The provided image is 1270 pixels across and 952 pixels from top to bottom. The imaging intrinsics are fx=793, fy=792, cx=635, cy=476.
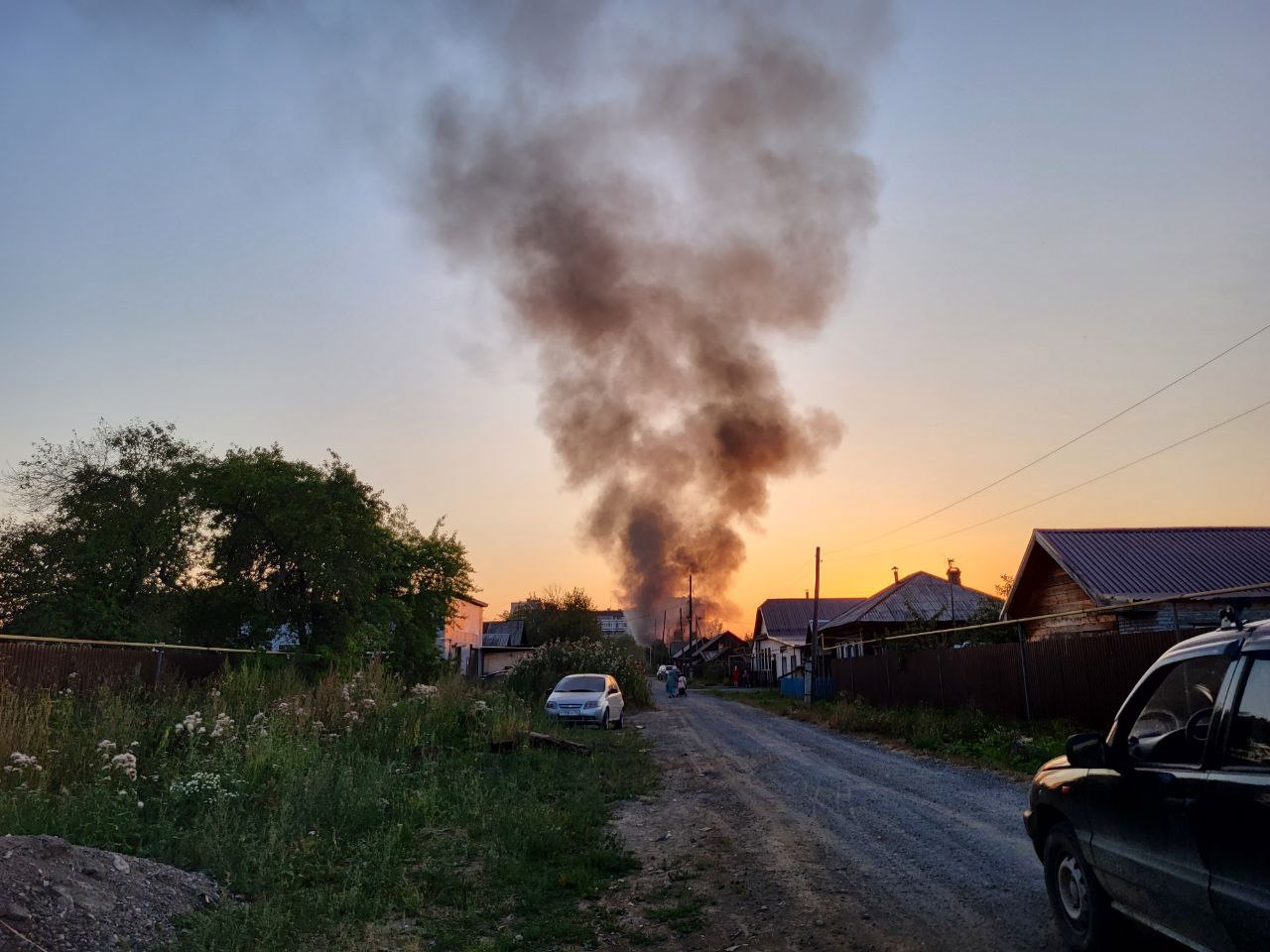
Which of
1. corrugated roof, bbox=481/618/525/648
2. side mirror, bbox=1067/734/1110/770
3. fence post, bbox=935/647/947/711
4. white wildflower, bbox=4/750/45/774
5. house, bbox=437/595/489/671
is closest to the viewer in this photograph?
side mirror, bbox=1067/734/1110/770

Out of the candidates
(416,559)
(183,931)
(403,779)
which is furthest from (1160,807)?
(416,559)

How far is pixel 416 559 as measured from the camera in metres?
36.8

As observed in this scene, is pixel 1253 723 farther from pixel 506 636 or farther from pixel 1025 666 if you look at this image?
pixel 506 636

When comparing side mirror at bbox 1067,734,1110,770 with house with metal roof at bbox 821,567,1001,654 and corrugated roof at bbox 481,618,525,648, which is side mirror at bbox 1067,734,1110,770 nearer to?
house with metal roof at bbox 821,567,1001,654

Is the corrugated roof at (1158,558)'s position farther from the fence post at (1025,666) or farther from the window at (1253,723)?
the window at (1253,723)

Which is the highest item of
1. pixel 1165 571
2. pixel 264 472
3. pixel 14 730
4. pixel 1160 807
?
pixel 264 472

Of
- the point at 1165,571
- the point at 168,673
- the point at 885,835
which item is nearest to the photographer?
the point at 885,835

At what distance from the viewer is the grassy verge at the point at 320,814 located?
18.0 feet

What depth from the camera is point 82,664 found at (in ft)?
39.8

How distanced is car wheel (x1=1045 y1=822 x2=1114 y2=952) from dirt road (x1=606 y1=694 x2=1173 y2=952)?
0.20 m

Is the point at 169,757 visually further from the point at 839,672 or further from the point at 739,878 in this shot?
the point at 839,672

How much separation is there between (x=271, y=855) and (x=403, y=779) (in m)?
3.72

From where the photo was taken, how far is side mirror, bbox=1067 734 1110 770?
4137 millimetres

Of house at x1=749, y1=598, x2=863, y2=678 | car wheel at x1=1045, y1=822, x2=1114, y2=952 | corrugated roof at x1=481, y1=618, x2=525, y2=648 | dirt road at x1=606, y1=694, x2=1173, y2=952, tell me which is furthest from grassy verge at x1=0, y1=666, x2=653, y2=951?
corrugated roof at x1=481, y1=618, x2=525, y2=648
